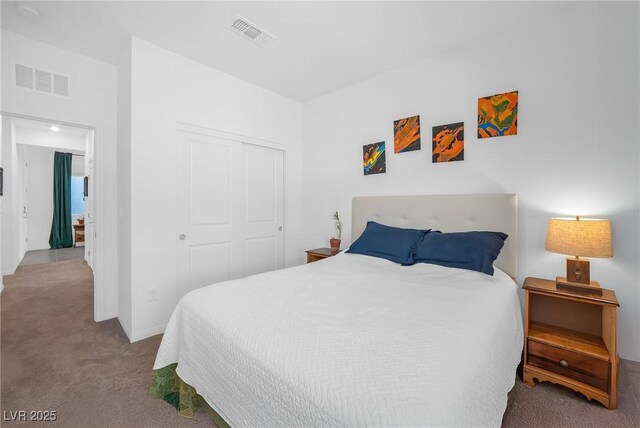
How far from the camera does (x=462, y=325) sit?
3.95 ft

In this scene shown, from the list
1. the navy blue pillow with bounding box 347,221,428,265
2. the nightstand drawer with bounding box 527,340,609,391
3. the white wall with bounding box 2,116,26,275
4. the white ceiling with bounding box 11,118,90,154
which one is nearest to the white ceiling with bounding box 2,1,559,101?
the navy blue pillow with bounding box 347,221,428,265

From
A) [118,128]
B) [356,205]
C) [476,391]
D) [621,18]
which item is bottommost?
[476,391]

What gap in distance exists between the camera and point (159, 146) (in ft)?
8.49

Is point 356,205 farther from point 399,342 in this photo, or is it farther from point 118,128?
point 118,128

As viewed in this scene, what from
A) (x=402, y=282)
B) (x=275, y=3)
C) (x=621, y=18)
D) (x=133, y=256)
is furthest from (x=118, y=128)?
(x=621, y=18)

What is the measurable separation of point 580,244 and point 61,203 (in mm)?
9293

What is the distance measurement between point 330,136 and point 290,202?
1.07 metres

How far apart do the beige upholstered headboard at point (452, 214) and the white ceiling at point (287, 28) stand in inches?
52.6

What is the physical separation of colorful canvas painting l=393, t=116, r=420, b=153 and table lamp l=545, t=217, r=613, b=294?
4.60 ft

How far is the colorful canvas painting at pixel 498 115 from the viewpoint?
2.30 m

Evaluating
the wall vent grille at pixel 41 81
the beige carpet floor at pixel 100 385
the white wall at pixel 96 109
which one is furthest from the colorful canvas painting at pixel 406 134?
the wall vent grille at pixel 41 81

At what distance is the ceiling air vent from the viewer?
2274 millimetres

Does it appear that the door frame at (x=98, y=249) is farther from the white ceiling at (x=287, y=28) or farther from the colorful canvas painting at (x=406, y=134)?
the colorful canvas painting at (x=406, y=134)

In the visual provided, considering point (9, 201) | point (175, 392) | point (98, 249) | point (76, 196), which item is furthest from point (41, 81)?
point (76, 196)
